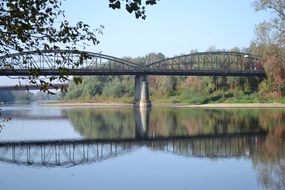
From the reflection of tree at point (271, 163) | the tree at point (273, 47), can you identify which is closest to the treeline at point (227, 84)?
the tree at point (273, 47)

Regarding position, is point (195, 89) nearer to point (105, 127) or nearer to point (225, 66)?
point (225, 66)

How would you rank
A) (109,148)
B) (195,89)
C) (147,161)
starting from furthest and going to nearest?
(195,89) < (109,148) < (147,161)

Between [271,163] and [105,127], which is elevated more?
[271,163]

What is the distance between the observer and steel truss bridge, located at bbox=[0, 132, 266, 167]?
76.3 feet

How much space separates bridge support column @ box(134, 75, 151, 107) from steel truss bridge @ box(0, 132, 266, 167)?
7132 centimetres

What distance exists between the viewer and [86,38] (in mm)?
6758

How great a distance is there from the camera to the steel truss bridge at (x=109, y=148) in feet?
76.3

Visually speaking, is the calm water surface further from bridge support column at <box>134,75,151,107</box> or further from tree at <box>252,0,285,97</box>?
bridge support column at <box>134,75,151,107</box>

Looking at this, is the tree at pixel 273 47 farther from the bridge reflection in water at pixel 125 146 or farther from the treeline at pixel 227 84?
the bridge reflection in water at pixel 125 146

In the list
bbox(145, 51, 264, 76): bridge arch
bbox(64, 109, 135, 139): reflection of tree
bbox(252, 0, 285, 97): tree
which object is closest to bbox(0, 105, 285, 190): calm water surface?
bbox(64, 109, 135, 139): reflection of tree

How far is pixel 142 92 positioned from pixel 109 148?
7905cm

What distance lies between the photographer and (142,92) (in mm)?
106875

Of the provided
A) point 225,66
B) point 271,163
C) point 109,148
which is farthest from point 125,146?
point 225,66

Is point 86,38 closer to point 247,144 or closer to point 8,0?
point 8,0
